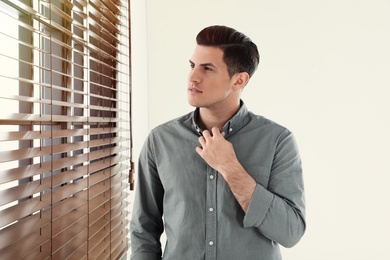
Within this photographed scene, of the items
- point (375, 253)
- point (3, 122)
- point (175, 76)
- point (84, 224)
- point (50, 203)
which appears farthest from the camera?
point (175, 76)

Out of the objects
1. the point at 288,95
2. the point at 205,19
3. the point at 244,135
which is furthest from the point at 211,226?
the point at 205,19

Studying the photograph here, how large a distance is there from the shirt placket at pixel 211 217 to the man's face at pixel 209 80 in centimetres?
21

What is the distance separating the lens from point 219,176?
1186 millimetres

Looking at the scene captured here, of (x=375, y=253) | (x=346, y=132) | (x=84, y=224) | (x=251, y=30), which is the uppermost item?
(x=251, y=30)

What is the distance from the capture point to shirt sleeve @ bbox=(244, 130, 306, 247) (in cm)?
108

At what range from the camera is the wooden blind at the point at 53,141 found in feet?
2.96

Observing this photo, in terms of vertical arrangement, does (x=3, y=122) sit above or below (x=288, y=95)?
below

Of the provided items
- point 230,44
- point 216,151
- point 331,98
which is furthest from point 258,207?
point 331,98

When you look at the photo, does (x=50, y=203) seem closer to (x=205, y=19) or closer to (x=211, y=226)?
(x=211, y=226)

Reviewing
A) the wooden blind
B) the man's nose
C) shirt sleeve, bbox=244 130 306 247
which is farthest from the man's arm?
the wooden blind

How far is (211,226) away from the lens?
1150 millimetres

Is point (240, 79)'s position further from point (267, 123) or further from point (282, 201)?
point (282, 201)

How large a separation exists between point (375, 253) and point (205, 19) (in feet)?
5.23

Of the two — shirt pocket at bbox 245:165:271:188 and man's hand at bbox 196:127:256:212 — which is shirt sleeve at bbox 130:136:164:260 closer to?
man's hand at bbox 196:127:256:212
